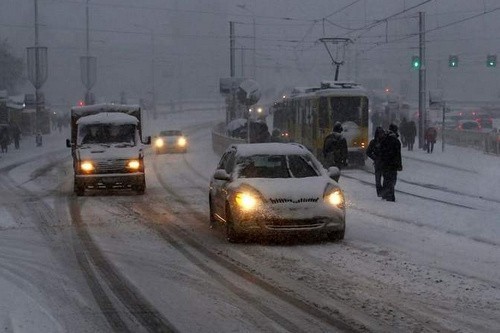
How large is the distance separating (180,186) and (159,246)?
13095 mm

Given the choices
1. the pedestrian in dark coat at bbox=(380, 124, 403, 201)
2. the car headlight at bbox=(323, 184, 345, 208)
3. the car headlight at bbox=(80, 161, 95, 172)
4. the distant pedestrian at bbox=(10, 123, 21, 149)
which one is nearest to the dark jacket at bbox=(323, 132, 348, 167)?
the pedestrian in dark coat at bbox=(380, 124, 403, 201)

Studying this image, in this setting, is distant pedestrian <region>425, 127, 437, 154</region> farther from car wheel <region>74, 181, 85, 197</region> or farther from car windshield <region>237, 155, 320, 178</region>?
car windshield <region>237, 155, 320, 178</region>

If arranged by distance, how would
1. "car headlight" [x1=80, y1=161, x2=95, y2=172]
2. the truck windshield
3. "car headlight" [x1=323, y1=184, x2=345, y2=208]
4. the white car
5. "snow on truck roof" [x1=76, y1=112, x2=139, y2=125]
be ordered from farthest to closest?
1. "snow on truck roof" [x1=76, y1=112, x2=139, y2=125]
2. the truck windshield
3. "car headlight" [x1=80, y1=161, x2=95, y2=172]
4. "car headlight" [x1=323, y1=184, x2=345, y2=208]
5. the white car

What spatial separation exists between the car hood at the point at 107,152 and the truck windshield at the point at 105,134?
46 cm

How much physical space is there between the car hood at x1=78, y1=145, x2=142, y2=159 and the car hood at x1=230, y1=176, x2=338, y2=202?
965 cm

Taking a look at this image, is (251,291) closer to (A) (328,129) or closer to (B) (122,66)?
(A) (328,129)

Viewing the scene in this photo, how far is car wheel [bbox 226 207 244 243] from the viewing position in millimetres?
13203

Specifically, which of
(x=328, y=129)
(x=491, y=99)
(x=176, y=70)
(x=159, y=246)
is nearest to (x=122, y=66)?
(x=176, y=70)

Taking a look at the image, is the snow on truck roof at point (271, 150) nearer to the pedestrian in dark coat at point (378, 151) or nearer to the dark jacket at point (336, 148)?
the pedestrian in dark coat at point (378, 151)

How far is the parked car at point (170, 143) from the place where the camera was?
49969mm

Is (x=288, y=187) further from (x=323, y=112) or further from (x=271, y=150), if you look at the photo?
(x=323, y=112)

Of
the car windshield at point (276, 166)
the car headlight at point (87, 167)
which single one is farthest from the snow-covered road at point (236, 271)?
the car headlight at point (87, 167)

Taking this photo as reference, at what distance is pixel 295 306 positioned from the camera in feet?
28.5

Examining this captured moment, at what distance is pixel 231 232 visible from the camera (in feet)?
43.6
